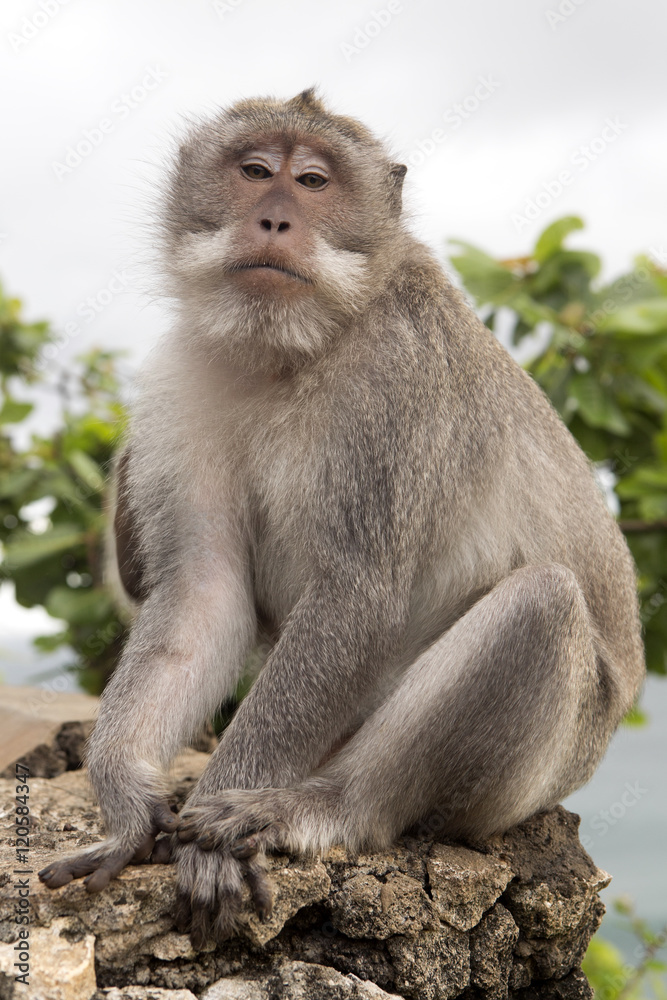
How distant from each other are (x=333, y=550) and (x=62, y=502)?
4.72 metres

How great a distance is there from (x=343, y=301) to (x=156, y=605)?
1.60 metres

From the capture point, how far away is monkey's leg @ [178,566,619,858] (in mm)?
3922

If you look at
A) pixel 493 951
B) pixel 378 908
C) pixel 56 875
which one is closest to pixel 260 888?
pixel 378 908

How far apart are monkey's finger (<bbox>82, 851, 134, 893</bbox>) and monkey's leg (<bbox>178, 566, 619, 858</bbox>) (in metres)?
0.39

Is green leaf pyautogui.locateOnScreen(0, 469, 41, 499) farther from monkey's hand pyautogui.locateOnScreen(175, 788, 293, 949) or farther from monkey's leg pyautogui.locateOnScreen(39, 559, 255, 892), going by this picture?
monkey's hand pyautogui.locateOnScreen(175, 788, 293, 949)

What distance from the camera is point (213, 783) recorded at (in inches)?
154

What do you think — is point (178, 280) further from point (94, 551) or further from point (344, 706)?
point (94, 551)

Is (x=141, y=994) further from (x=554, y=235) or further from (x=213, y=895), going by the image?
(x=554, y=235)

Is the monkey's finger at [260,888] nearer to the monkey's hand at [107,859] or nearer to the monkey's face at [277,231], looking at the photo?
the monkey's hand at [107,859]

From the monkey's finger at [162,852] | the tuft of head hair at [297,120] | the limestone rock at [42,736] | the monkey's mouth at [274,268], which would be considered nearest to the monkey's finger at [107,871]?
the monkey's finger at [162,852]

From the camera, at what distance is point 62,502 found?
8.22 metres

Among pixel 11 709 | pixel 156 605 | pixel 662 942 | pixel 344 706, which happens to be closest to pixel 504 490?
pixel 344 706

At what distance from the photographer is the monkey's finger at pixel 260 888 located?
139 inches

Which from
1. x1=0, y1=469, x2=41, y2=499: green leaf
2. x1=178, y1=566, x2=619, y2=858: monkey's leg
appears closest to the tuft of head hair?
x1=178, y1=566, x2=619, y2=858: monkey's leg
